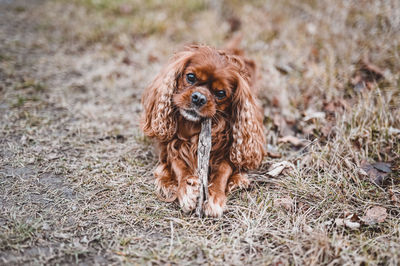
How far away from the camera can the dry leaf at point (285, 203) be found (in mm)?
2613

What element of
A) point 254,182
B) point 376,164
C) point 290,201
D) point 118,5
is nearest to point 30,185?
point 254,182

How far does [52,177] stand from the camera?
2.77 m

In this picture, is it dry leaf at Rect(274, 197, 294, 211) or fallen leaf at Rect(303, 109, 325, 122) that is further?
fallen leaf at Rect(303, 109, 325, 122)

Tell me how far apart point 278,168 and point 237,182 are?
1.45 feet

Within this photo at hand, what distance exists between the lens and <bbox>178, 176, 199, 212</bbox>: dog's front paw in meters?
2.49

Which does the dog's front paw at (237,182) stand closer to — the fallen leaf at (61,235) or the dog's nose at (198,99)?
the dog's nose at (198,99)

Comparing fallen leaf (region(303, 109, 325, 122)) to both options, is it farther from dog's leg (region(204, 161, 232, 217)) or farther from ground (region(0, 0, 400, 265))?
dog's leg (region(204, 161, 232, 217))

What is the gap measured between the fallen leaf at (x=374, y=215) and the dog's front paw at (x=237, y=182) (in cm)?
92

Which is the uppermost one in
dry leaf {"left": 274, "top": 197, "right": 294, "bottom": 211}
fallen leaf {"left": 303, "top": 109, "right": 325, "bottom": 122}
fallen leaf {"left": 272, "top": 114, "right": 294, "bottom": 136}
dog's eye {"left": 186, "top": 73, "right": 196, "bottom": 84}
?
dog's eye {"left": 186, "top": 73, "right": 196, "bottom": 84}

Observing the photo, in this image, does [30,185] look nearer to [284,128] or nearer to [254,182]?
[254,182]

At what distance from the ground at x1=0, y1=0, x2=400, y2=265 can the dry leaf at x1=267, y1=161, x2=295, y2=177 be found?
0.05 feet

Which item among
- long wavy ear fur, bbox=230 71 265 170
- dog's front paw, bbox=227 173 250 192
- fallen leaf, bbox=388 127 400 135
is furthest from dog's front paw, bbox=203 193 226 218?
fallen leaf, bbox=388 127 400 135

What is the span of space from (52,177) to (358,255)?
235cm

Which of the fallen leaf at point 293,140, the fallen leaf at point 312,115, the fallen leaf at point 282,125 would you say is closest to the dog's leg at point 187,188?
the fallen leaf at point 293,140
